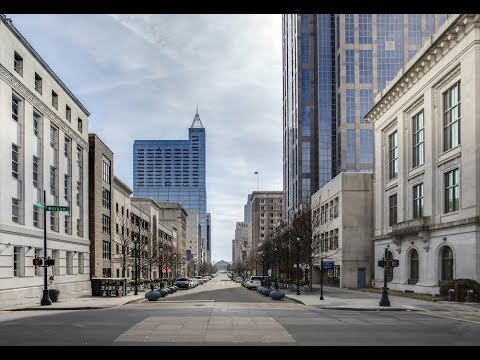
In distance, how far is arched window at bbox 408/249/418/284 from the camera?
2119 inches

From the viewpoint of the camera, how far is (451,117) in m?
46.4

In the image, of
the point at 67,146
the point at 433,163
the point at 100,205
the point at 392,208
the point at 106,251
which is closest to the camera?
the point at 433,163

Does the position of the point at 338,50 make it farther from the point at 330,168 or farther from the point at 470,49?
the point at 470,49

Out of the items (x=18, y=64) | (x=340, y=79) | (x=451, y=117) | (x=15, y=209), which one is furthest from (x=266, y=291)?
(x=340, y=79)

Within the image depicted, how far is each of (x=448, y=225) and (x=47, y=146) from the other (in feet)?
112

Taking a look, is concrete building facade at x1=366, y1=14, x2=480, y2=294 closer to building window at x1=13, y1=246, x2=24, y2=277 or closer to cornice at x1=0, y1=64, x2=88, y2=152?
building window at x1=13, y1=246, x2=24, y2=277

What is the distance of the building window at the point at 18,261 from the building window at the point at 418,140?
1439 inches

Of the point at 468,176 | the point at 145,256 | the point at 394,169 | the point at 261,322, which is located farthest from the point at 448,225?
the point at 145,256

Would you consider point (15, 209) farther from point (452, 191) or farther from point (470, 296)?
point (452, 191)

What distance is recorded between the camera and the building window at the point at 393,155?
62.0 m

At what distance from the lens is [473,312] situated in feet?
98.2

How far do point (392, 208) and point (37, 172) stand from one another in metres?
38.8

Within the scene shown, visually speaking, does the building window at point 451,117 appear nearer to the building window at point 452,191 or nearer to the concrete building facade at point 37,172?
the building window at point 452,191

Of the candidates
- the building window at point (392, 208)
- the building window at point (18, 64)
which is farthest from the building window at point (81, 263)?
the building window at point (392, 208)
